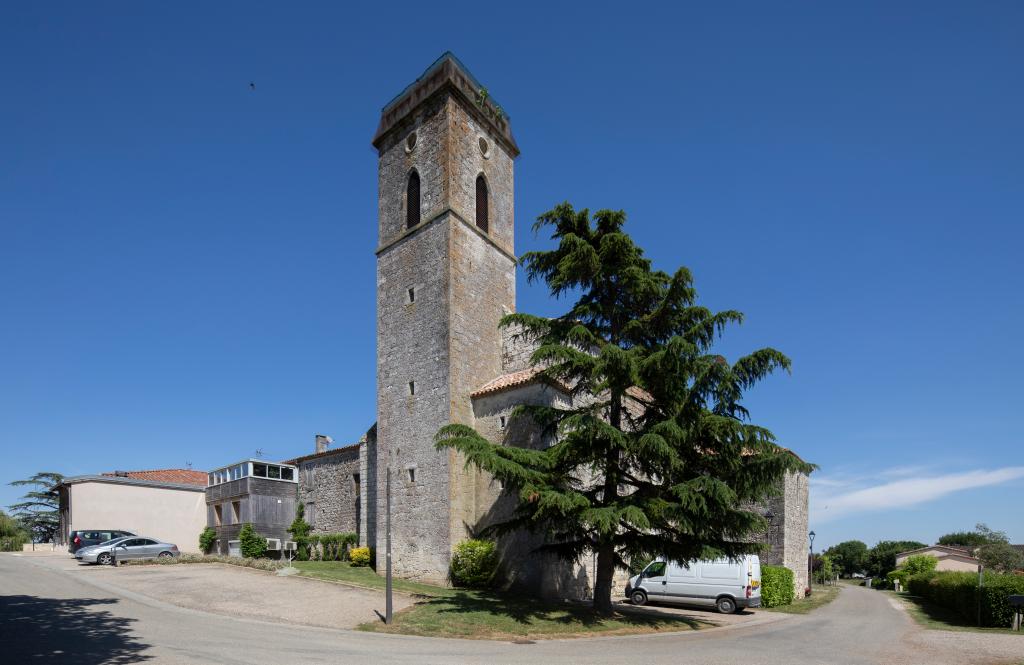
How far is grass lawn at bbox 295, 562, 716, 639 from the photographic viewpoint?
13.3 meters

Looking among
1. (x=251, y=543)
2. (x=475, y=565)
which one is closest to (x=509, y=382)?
(x=475, y=565)

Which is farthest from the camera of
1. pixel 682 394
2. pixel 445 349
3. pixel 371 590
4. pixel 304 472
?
pixel 304 472

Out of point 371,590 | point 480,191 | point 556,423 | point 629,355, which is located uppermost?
point 480,191

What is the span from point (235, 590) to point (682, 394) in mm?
12780

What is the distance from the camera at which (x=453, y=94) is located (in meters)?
22.0

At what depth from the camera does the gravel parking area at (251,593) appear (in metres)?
14.3

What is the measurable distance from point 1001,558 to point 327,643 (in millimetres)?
37398

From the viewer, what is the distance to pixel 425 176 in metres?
22.3

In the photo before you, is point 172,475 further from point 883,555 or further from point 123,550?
point 883,555

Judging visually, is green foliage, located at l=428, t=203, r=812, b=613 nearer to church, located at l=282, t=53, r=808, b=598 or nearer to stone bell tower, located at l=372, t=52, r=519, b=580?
church, located at l=282, t=53, r=808, b=598

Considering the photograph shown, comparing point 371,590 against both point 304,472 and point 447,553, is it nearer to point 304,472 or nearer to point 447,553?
point 447,553

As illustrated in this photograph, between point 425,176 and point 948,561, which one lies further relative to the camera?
point 948,561

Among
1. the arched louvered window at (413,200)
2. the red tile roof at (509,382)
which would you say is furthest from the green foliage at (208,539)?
the arched louvered window at (413,200)

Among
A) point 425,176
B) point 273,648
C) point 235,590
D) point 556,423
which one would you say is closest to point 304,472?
point 235,590
